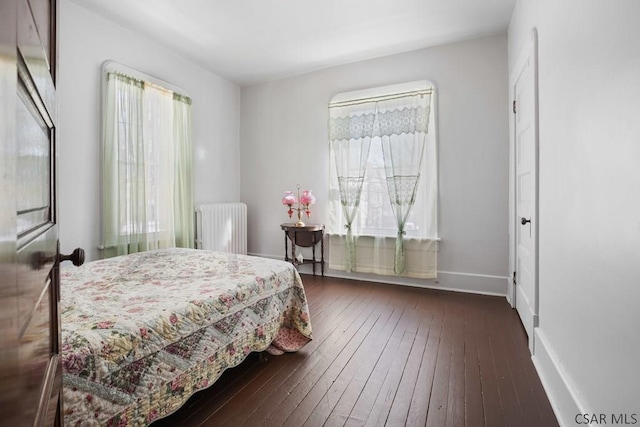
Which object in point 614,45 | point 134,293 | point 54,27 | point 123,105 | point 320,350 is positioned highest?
point 123,105

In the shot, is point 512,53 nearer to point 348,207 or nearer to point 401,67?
point 401,67

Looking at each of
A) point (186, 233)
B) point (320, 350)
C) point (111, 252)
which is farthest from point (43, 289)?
point (186, 233)

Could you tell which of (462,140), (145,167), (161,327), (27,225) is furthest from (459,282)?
(27,225)

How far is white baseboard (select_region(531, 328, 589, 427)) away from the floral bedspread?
1408mm

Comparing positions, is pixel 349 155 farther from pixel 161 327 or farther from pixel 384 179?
pixel 161 327

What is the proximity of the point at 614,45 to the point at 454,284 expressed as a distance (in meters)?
2.89

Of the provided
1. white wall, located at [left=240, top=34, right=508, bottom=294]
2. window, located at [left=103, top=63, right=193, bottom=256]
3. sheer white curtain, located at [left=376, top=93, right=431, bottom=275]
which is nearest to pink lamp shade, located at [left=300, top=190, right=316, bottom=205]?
white wall, located at [left=240, top=34, right=508, bottom=294]

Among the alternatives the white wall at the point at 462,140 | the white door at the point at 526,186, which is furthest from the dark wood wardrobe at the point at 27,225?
the white wall at the point at 462,140

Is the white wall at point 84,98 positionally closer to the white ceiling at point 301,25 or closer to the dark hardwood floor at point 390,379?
the white ceiling at point 301,25

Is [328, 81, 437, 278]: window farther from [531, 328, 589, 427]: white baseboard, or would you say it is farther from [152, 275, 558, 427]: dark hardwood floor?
[531, 328, 589, 427]: white baseboard

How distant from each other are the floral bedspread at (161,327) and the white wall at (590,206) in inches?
58.5

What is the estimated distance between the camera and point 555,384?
64.5 inches

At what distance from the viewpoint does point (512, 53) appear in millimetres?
3062

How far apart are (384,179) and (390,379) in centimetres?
247
